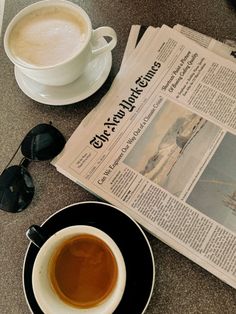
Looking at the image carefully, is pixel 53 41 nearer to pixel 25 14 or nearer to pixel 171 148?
pixel 25 14

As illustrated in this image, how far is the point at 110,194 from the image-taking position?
49 centimetres

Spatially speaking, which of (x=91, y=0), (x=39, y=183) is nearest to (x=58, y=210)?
(x=39, y=183)

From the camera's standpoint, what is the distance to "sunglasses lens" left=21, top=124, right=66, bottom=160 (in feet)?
1.72

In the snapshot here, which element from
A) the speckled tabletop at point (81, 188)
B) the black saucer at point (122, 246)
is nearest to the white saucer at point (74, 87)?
the speckled tabletop at point (81, 188)

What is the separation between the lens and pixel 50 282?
434mm

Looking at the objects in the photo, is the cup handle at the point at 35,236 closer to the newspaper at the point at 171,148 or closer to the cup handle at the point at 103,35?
the newspaper at the point at 171,148

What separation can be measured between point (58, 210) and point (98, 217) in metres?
0.06

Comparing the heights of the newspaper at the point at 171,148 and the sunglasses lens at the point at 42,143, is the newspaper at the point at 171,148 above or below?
above

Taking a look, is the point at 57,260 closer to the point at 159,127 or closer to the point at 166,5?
the point at 159,127

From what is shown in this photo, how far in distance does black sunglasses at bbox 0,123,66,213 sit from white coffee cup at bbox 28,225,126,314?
0.34ft

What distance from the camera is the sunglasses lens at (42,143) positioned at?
0.52 meters

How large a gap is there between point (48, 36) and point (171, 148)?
236 millimetres

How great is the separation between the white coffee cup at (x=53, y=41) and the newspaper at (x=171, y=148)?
0.07 metres

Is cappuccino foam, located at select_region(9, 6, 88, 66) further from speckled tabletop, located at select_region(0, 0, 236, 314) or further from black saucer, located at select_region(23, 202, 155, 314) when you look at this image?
black saucer, located at select_region(23, 202, 155, 314)
